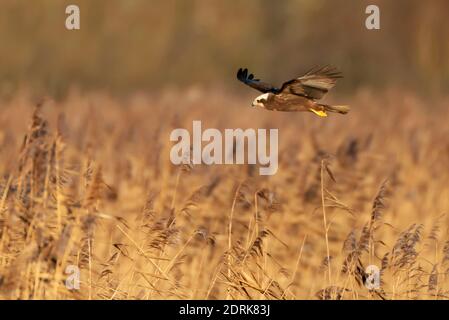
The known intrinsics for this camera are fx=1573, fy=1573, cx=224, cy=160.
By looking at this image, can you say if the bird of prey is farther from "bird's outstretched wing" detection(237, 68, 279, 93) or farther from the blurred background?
the blurred background

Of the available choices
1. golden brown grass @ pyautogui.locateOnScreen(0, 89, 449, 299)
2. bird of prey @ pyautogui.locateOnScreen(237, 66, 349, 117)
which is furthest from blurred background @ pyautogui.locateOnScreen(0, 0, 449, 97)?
bird of prey @ pyautogui.locateOnScreen(237, 66, 349, 117)

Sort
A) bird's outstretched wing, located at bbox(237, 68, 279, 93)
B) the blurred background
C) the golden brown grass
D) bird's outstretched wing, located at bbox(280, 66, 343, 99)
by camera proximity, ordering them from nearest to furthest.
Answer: the golden brown grass → bird's outstretched wing, located at bbox(280, 66, 343, 99) → bird's outstretched wing, located at bbox(237, 68, 279, 93) → the blurred background

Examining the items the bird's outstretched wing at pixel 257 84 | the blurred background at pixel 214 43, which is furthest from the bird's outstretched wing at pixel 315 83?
the blurred background at pixel 214 43

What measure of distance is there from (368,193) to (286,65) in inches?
309

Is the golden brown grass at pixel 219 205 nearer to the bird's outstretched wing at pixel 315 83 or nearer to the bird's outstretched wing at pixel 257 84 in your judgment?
the bird's outstretched wing at pixel 315 83

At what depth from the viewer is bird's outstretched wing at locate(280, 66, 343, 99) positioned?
21.7 feet

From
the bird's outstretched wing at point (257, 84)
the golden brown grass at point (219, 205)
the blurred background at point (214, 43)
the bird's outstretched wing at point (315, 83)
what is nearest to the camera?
the golden brown grass at point (219, 205)

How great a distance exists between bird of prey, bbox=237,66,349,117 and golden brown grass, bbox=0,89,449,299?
0.26 m

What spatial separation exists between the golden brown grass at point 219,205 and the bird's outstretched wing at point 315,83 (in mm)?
273

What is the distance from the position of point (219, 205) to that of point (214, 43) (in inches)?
370

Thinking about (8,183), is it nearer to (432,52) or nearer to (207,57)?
(432,52)

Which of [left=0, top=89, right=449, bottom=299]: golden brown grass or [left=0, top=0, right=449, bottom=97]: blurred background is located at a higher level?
[left=0, top=0, right=449, bottom=97]: blurred background

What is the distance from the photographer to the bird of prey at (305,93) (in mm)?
6621
